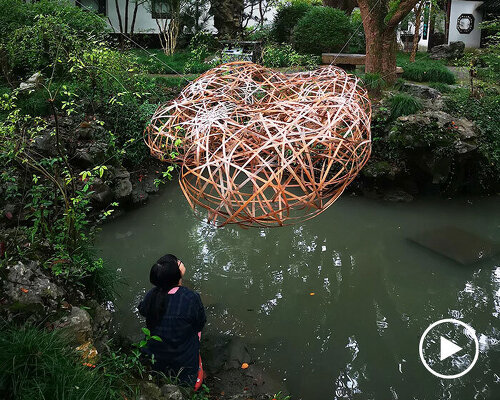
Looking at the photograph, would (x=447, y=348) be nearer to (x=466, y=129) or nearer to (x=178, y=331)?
(x=178, y=331)

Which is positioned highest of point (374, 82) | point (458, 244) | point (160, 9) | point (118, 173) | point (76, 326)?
point (160, 9)

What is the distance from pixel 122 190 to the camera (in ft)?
17.9

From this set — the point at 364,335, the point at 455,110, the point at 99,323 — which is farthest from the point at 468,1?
the point at 99,323

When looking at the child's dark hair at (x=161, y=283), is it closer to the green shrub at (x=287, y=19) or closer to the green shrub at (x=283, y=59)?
the green shrub at (x=283, y=59)

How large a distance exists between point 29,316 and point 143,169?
13.5ft

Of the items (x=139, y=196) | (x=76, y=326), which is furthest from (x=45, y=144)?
(x=76, y=326)

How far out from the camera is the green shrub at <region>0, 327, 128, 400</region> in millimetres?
1946

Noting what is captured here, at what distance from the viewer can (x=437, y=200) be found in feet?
20.0

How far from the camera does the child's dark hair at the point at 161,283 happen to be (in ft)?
7.87

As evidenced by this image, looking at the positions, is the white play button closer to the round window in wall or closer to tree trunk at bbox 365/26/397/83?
tree trunk at bbox 365/26/397/83

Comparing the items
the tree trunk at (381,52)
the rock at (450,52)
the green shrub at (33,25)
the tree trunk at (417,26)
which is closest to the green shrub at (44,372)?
the green shrub at (33,25)

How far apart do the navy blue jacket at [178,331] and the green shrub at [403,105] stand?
4.89 meters

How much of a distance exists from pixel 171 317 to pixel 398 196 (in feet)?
14.9


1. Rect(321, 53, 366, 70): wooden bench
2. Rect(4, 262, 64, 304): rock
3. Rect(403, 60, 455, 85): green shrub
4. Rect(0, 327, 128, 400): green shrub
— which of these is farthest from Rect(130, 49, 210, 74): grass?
Rect(0, 327, 128, 400): green shrub
